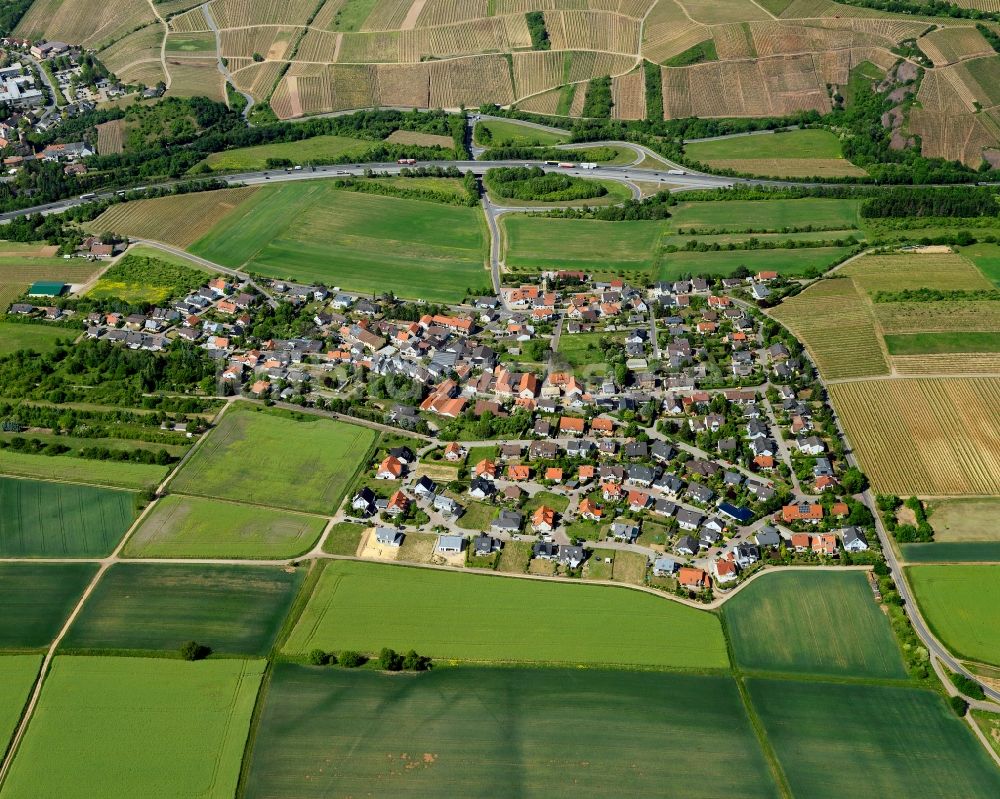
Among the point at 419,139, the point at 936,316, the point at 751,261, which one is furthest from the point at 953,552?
the point at 419,139

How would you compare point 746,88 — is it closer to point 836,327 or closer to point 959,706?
point 836,327

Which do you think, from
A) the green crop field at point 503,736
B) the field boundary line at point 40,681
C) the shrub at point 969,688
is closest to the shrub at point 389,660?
the green crop field at point 503,736

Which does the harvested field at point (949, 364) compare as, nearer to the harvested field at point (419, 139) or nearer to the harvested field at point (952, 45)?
the harvested field at point (952, 45)

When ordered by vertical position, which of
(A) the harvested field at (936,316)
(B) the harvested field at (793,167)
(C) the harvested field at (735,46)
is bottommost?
(A) the harvested field at (936,316)

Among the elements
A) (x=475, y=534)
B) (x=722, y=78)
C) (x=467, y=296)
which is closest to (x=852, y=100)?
(x=722, y=78)

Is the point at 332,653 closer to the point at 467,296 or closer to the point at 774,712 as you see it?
the point at 774,712

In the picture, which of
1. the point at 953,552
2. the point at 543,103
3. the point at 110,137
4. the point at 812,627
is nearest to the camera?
the point at 812,627
